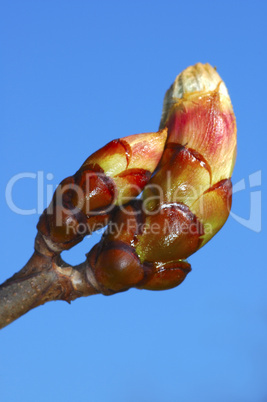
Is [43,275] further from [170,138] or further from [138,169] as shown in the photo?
[170,138]

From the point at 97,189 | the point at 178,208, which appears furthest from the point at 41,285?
the point at 178,208

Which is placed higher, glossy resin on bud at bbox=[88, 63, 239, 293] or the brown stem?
glossy resin on bud at bbox=[88, 63, 239, 293]

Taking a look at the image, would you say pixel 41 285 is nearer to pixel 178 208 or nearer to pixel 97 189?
pixel 97 189

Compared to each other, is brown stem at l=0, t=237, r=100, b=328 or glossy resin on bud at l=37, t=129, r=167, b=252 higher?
glossy resin on bud at l=37, t=129, r=167, b=252

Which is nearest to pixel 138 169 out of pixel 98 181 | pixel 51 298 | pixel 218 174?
pixel 98 181

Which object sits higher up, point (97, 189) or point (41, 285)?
point (97, 189)
